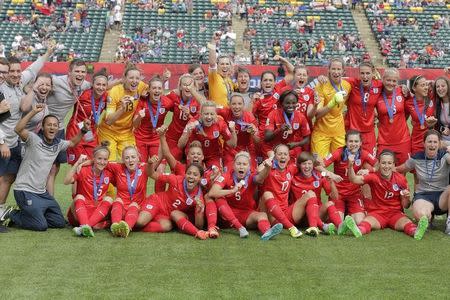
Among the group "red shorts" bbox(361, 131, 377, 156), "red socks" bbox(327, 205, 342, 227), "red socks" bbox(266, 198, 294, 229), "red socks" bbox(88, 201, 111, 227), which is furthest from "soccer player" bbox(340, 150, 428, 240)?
"red socks" bbox(88, 201, 111, 227)

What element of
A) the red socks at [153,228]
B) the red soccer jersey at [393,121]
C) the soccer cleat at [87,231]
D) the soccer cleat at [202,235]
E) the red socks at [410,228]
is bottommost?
the red socks at [153,228]

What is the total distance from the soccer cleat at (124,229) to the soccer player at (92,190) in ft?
1.33

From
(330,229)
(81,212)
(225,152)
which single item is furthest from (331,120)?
(81,212)

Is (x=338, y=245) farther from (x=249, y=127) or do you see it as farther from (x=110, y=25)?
(x=110, y=25)

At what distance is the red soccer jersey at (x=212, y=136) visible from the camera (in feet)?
27.0

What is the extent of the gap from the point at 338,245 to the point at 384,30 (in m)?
28.7

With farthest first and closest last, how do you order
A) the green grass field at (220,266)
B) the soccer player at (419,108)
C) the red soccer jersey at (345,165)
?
the soccer player at (419,108) < the red soccer jersey at (345,165) < the green grass field at (220,266)

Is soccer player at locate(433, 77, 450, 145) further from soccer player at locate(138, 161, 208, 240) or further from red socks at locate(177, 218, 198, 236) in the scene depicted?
red socks at locate(177, 218, 198, 236)

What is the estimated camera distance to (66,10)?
34344 millimetres

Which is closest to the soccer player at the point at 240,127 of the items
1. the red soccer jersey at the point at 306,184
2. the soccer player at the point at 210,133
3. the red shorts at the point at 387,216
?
the soccer player at the point at 210,133

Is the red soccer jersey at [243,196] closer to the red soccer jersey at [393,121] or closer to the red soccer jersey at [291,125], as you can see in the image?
the red soccer jersey at [291,125]

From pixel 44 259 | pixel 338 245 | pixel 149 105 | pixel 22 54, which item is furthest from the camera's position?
pixel 22 54

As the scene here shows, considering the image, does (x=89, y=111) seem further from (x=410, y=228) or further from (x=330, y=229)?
(x=410, y=228)

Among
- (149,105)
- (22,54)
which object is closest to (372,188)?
(149,105)
